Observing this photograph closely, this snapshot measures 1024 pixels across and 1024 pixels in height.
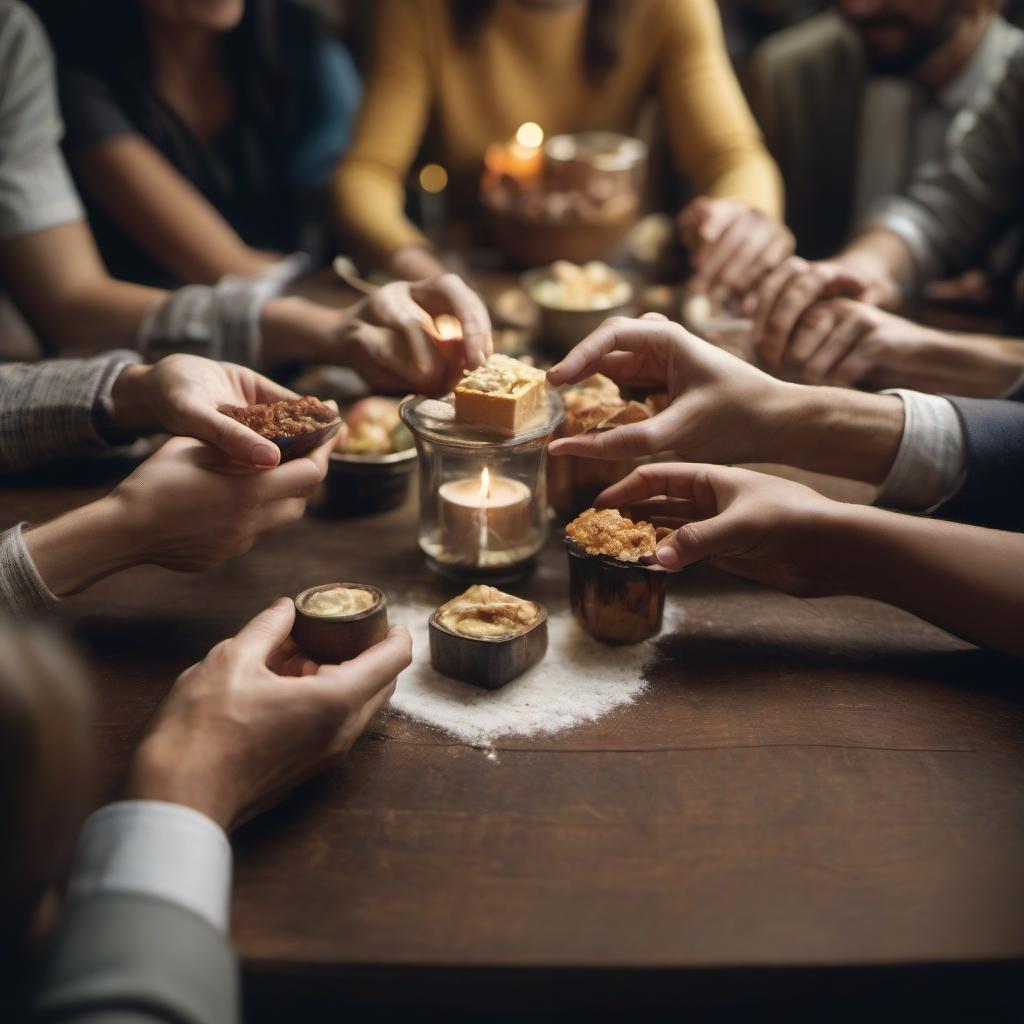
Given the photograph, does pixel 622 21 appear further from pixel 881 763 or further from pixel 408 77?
pixel 881 763

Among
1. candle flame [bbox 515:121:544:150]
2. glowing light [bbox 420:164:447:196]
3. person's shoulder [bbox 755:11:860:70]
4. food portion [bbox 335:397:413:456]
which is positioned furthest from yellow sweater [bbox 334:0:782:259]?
food portion [bbox 335:397:413:456]

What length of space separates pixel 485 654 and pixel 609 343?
1.92 ft

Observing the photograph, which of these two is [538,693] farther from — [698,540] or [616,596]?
[698,540]

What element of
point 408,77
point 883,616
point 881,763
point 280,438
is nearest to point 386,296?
point 280,438

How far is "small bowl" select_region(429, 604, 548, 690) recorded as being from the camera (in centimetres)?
122

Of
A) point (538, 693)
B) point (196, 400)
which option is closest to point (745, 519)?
point (538, 693)

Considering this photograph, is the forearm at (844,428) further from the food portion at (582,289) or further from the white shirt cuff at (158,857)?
the white shirt cuff at (158,857)

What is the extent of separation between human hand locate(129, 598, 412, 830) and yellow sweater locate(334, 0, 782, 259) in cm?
205

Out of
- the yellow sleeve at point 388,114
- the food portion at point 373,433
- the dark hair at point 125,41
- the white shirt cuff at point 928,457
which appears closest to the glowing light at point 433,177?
the yellow sleeve at point 388,114

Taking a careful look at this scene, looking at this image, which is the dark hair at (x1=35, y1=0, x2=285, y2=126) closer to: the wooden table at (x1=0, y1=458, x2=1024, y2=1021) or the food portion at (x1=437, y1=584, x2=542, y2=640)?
the wooden table at (x1=0, y1=458, x2=1024, y2=1021)

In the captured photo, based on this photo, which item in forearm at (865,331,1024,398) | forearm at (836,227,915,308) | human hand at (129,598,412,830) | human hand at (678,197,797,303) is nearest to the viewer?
human hand at (129,598,412,830)

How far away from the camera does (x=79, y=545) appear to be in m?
1.36

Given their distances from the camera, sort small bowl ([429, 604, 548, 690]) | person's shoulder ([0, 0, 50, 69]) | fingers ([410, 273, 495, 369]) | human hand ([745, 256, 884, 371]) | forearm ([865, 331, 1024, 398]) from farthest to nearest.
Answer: person's shoulder ([0, 0, 50, 69])
human hand ([745, 256, 884, 371])
forearm ([865, 331, 1024, 398])
fingers ([410, 273, 495, 369])
small bowl ([429, 604, 548, 690])

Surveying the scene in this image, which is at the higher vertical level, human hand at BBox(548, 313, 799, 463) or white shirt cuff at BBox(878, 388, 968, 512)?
human hand at BBox(548, 313, 799, 463)
